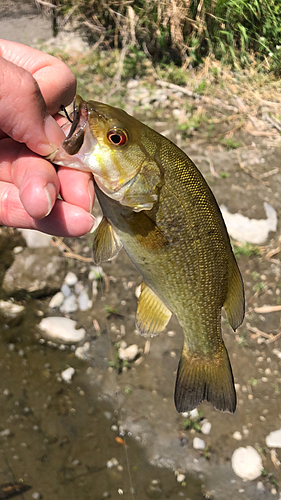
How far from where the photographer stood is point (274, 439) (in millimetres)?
2891

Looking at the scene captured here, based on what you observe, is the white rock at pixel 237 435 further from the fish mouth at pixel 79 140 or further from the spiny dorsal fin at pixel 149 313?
the fish mouth at pixel 79 140

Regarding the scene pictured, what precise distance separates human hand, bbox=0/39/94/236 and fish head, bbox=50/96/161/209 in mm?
145

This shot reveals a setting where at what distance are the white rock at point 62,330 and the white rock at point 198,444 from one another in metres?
1.28

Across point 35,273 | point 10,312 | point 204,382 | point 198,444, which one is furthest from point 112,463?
point 35,273

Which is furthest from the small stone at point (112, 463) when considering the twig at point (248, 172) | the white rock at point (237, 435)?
the twig at point (248, 172)

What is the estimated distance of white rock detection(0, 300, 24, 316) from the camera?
11.3 ft

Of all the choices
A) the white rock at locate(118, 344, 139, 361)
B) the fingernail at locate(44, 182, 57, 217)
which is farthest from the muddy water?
the fingernail at locate(44, 182, 57, 217)

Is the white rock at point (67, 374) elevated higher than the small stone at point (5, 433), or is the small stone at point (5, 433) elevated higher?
the white rock at point (67, 374)

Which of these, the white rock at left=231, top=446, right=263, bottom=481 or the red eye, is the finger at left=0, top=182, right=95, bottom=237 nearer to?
the red eye

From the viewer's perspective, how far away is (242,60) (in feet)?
16.5

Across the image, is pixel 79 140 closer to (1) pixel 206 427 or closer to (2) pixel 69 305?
(2) pixel 69 305

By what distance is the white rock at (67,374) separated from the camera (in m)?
3.16

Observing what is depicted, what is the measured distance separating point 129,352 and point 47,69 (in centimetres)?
228

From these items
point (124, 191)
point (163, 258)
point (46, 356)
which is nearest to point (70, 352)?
point (46, 356)
